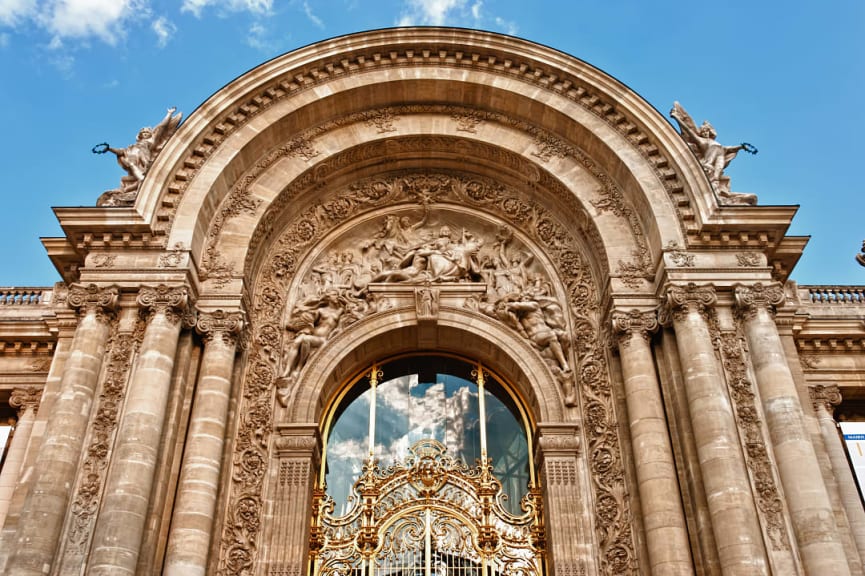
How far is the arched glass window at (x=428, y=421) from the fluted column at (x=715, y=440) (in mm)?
3638

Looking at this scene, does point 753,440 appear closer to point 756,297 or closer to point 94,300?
point 756,297

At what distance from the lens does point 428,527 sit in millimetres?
14117

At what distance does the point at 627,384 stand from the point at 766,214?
385 centimetres

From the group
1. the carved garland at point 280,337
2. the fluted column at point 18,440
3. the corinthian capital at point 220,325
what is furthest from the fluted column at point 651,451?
the fluted column at point 18,440

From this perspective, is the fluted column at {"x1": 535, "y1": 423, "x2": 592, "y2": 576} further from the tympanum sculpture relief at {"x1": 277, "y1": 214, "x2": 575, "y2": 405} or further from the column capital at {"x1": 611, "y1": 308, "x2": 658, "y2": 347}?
the column capital at {"x1": 611, "y1": 308, "x2": 658, "y2": 347}

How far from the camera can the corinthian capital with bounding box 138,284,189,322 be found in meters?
13.2

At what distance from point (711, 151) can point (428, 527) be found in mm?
8564

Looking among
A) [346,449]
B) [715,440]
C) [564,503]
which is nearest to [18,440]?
[346,449]

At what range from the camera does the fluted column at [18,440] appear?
47.4ft

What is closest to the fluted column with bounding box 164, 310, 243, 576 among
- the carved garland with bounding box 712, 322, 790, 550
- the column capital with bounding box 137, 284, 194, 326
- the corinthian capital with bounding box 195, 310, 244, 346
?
the corinthian capital with bounding box 195, 310, 244, 346

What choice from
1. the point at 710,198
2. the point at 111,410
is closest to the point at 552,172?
the point at 710,198

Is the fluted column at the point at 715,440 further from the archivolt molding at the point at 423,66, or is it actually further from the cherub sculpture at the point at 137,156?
the cherub sculpture at the point at 137,156

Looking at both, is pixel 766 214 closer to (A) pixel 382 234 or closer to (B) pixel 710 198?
(B) pixel 710 198

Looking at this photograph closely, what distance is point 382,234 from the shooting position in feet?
56.0
